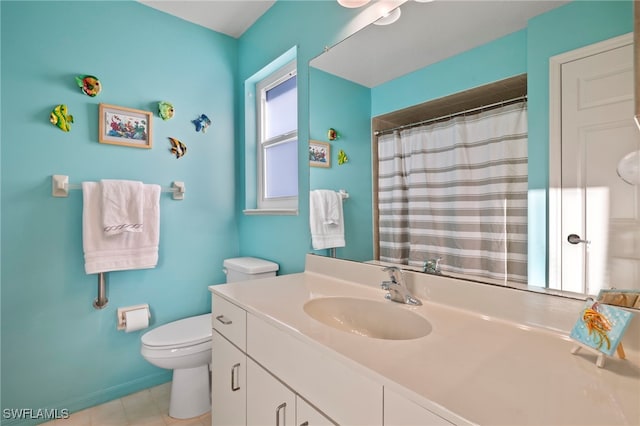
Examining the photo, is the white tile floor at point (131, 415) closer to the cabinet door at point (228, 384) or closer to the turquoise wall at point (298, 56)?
the cabinet door at point (228, 384)

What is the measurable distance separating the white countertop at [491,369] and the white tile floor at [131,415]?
3.83 feet

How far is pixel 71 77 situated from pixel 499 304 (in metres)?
2.27

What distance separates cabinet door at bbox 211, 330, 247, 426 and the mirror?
0.62m

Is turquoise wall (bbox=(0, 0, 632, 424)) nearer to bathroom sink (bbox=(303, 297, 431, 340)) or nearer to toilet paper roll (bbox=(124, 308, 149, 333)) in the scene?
toilet paper roll (bbox=(124, 308, 149, 333))

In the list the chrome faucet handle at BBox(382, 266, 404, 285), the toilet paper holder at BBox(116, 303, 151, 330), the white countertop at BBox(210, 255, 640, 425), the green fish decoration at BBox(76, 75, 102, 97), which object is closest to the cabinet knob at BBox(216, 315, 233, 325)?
the white countertop at BBox(210, 255, 640, 425)

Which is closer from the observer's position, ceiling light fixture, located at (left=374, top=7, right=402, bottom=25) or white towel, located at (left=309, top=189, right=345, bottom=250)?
ceiling light fixture, located at (left=374, top=7, right=402, bottom=25)

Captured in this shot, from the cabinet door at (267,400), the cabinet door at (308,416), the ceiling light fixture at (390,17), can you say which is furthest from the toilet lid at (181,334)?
the ceiling light fixture at (390,17)

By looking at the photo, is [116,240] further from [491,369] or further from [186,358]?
[491,369]

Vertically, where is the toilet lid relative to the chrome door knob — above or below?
below

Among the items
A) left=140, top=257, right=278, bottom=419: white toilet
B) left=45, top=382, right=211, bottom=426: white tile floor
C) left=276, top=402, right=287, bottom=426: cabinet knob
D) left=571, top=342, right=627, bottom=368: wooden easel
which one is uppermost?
left=571, top=342, right=627, bottom=368: wooden easel

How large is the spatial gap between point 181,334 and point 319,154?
1.22 meters

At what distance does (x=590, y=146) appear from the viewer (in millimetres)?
782

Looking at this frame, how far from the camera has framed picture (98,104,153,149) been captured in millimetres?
1775

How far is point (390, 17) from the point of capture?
128cm
